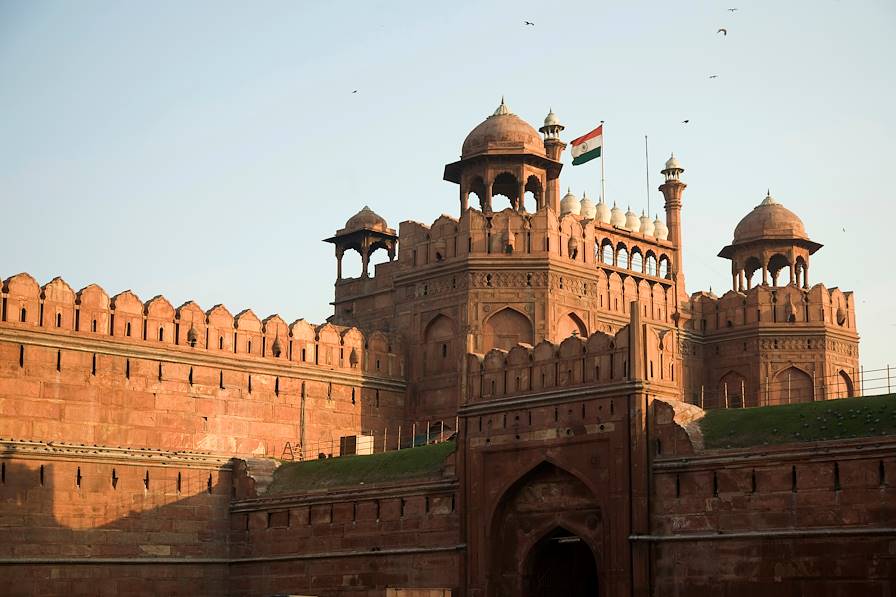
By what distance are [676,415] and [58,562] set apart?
14.9 metres

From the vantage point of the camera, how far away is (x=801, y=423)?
88.4 ft

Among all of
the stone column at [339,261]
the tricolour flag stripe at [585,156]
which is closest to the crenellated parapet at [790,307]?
the tricolour flag stripe at [585,156]

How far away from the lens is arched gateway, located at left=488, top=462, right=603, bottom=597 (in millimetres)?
29719

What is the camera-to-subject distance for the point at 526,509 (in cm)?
3059

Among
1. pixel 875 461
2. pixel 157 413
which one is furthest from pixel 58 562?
pixel 875 461

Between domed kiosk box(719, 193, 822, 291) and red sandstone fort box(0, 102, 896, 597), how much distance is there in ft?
0.25

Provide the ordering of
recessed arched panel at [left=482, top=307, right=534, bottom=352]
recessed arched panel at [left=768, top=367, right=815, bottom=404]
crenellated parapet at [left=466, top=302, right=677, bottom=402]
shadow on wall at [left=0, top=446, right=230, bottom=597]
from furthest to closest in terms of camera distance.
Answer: recessed arched panel at [left=768, top=367, right=815, bottom=404] < recessed arched panel at [left=482, top=307, right=534, bottom=352] < shadow on wall at [left=0, top=446, right=230, bottom=597] < crenellated parapet at [left=466, top=302, right=677, bottom=402]

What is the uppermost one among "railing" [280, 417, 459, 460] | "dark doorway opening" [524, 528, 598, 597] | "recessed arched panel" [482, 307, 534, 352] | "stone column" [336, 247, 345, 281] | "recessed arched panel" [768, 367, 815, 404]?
"stone column" [336, 247, 345, 281]

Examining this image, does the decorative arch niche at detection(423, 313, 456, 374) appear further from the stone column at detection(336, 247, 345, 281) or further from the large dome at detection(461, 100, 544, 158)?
the stone column at detection(336, 247, 345, 281)

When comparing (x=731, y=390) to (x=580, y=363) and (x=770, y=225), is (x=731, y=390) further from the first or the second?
(x=580, y=363)

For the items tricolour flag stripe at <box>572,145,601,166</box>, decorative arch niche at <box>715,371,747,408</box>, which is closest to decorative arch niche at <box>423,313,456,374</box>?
tricolour flag stripe at <box>572,145,601,166</box>

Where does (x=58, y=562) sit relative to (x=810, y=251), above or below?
below

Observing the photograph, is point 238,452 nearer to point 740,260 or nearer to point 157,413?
point 157,413

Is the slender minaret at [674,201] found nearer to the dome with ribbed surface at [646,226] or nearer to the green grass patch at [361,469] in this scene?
the dome with ribbed surface at [646,226]
